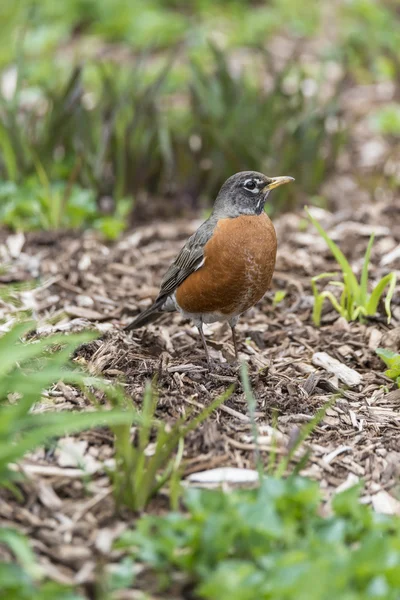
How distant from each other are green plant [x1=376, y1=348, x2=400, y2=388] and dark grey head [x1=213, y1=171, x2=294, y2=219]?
3.54 feet

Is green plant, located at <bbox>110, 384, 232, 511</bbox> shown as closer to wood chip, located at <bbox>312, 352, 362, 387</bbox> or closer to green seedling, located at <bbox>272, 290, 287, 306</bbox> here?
wood chip, located at <bbox>312, 352, 362, 387</bbox>

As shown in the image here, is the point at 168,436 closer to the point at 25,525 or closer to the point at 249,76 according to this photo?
the point at 25,525

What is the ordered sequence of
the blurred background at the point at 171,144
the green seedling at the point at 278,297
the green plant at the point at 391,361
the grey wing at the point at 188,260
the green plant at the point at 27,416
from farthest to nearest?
the blurred background at the point at 171,144, the green seedling at the point at 278,297, the grey wing at the point at 188,260, the green plant at the point at 391,361, the green plant at the point at 27,416

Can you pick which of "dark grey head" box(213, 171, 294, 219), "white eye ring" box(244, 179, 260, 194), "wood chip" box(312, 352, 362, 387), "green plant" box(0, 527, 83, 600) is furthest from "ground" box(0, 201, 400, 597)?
"white eye ring" box(244, 179, 260, 194)

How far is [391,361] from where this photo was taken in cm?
455

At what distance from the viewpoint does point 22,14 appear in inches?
446

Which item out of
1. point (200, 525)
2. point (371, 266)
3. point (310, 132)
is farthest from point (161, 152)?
point (200, 525)

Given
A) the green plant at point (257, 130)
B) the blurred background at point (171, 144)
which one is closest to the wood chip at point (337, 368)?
the blurred background at point (171, 144)

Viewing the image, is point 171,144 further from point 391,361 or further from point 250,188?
point 391,361

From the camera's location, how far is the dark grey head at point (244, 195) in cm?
480

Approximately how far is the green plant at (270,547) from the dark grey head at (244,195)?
2140 millimetres

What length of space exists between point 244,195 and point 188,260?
509 millimetres

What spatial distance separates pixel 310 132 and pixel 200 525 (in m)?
5.26

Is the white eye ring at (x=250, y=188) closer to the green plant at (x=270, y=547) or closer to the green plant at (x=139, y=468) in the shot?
the green plant at (x=139, y=468)
